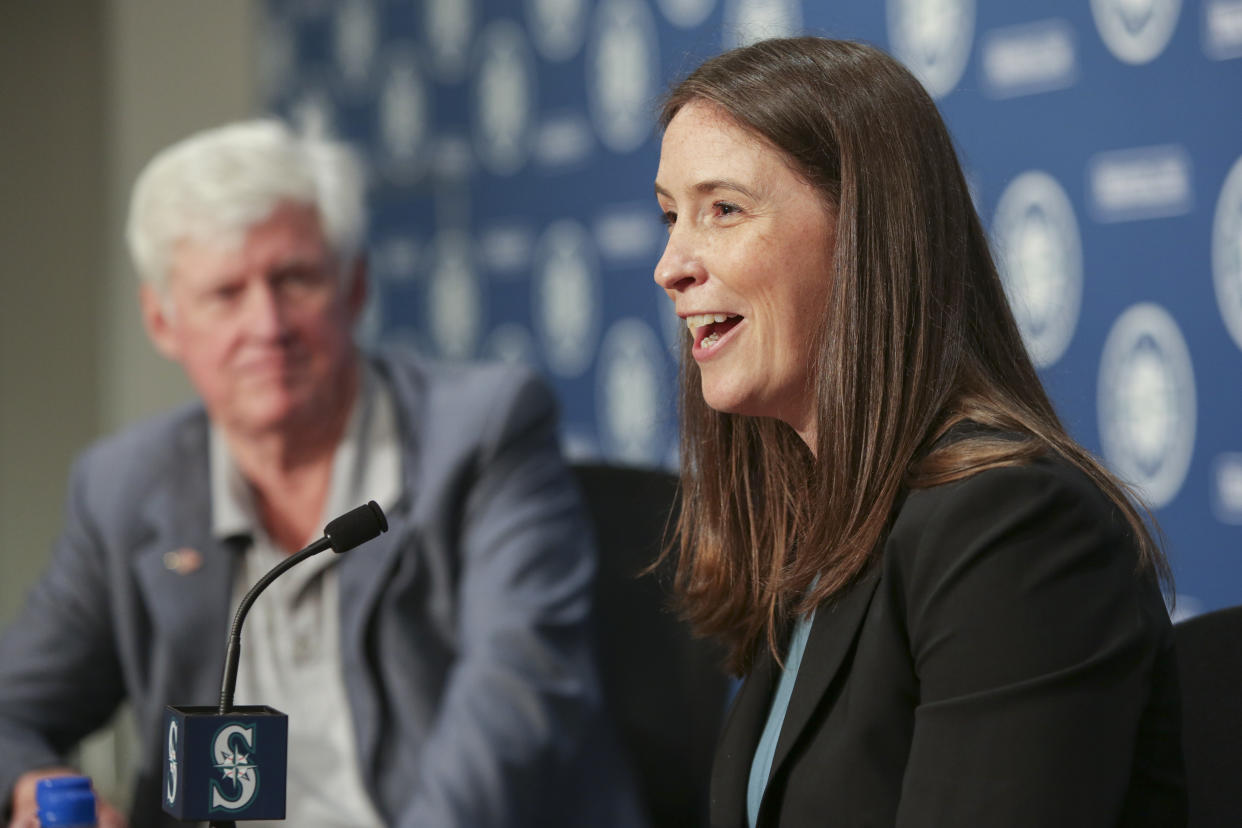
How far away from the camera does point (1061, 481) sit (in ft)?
3.77

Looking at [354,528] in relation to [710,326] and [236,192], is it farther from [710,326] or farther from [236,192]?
[236,192]

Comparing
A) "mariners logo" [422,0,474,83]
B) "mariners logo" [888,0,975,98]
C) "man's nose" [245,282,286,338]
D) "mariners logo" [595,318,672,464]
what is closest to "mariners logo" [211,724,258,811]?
"man's nose" [245,282,286,338]

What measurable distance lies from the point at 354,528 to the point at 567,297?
242 cm

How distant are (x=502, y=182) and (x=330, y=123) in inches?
35.8

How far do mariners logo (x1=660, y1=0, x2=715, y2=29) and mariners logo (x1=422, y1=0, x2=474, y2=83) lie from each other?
2.78 ft

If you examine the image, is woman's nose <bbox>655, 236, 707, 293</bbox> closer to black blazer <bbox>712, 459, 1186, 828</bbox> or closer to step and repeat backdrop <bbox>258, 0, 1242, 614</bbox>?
step and repeat backdrop <bbox>258, 0, 1242, 614</bbox>

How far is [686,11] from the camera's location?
308 cm

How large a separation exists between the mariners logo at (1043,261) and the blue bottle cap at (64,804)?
5.01 feet

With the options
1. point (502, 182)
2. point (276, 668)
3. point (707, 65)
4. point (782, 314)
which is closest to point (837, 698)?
point (782, 314)

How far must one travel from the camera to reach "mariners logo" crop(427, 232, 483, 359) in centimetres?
384

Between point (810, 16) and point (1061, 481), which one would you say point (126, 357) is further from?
point (1061, 481)

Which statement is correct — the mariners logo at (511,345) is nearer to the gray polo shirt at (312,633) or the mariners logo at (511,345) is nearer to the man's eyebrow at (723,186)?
the gray polo shirt at (312,633)

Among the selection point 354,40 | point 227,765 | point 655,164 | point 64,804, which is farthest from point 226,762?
point 354,40

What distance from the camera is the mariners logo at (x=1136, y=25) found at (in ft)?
6.77
